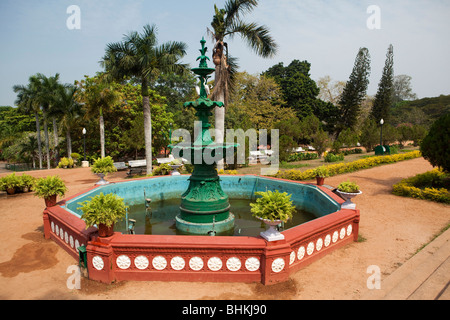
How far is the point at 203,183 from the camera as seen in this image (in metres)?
7.66

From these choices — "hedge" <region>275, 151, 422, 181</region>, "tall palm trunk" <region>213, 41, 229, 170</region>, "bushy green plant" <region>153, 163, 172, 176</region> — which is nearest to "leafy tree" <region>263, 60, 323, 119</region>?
"hedge" <region>275, 151, 422, 181</region>

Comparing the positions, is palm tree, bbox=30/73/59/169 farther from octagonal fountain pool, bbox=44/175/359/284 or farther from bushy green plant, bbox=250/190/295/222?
bushy green plant, bbox=250/190/295/222

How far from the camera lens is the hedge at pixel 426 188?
389 inches

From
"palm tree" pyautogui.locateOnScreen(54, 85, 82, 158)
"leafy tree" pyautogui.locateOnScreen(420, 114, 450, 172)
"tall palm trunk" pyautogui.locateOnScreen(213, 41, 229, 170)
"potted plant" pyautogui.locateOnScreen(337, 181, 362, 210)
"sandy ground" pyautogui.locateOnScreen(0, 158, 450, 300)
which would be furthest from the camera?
"palm tree" pyautogui.locateOnScreen(54, 85, 82, 158)

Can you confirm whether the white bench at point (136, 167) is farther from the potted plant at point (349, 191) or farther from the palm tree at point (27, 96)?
the palm tree at point (27, 96)

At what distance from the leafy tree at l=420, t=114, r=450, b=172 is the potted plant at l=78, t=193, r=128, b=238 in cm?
1135

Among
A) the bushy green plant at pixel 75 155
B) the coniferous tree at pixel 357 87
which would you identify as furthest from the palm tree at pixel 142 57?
the coniferous tree at pixel 357 87

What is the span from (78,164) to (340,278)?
88.8 ft

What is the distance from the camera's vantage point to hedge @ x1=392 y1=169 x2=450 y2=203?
32.4 feet

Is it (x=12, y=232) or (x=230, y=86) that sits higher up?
(x=230, y=86)

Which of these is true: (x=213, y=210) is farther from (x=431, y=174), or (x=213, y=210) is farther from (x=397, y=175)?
(x=397, y=175)
